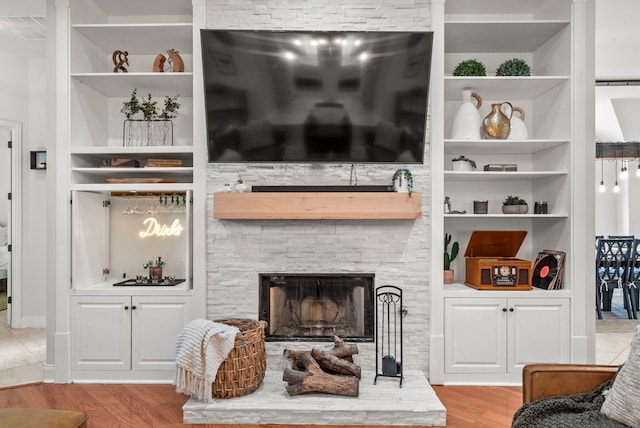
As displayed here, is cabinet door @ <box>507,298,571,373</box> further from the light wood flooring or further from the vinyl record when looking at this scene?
the light wood flooring

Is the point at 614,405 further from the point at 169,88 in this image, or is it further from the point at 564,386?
the point at 169,88

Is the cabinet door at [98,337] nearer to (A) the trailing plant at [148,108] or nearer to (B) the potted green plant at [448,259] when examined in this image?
(A) the trailing plant at [148,108]

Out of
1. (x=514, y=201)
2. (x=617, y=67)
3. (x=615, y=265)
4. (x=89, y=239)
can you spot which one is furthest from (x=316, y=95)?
(x=615, y=265)

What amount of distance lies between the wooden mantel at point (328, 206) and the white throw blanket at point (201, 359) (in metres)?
0.84

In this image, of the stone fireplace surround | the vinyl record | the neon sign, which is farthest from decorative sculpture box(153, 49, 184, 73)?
the vinyl record

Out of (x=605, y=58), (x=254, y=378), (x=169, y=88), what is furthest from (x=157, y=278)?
(x=605, y=58)

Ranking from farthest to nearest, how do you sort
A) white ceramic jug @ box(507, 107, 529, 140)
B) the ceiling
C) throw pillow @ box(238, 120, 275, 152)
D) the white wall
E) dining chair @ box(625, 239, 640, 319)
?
dining chair @ box(625, 239, 640, 319) → the white wall → the ceiling → white ceramic jug @ box(507, 107, 529, 140) → throw pillow @ box(238, 120, 275, 152)

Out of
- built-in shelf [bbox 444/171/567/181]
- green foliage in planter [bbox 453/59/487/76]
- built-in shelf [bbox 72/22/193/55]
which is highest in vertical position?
built-in shelf [bbox 72/22/193/55]

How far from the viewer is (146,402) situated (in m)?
2.96

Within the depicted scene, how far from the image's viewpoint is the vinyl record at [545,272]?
333cm

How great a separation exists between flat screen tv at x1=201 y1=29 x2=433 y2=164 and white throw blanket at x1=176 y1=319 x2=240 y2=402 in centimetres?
126

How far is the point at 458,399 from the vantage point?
302cm

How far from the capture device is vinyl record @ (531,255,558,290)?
333 centimetres

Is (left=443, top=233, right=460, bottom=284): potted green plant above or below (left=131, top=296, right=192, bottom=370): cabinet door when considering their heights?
above
